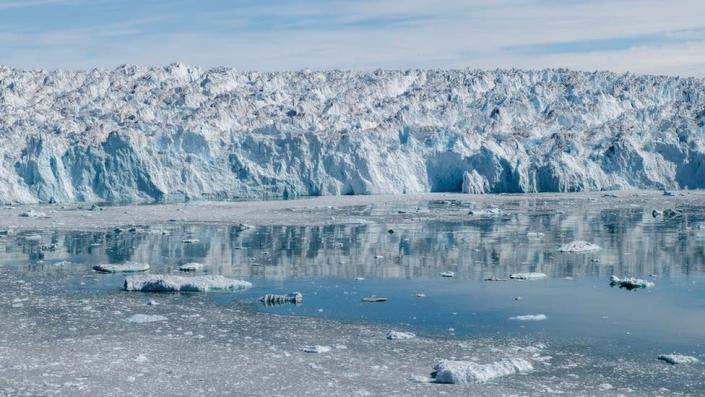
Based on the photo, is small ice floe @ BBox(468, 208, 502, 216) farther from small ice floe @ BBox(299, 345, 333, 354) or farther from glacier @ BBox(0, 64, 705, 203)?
small ice floe @ BBox(299, 345, 333, 354)

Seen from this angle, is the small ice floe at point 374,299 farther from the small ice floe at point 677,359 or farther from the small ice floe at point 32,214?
the small ice floe at point 32,214

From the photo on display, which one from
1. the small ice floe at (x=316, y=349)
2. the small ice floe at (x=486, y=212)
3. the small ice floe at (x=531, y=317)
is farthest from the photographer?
the small ice floe at (x=486, y=212)

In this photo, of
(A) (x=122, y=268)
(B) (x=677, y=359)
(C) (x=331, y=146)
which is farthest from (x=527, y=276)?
(C) (x=331, y=146)

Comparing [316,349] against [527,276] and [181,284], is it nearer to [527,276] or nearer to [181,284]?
[181,284]

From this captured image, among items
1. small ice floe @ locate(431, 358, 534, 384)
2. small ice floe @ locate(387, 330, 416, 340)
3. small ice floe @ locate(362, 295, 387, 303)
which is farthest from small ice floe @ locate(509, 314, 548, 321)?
small ice floe @ locate(431, 358, 534, 384)

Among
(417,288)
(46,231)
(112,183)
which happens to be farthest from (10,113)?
(417,288)

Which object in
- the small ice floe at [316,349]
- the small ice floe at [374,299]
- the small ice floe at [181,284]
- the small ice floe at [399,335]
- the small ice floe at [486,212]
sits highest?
the small ice floe at [486,212]

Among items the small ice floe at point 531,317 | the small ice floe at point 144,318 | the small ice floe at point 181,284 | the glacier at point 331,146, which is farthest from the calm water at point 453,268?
the glacier at point 331,146
